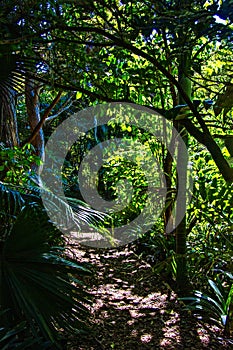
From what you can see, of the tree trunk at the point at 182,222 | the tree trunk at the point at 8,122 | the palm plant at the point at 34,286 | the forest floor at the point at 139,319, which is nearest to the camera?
the palm plant at the point at 34,286

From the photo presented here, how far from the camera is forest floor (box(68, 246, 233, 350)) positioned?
7.71ft

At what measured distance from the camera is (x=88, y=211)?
2.50 metres

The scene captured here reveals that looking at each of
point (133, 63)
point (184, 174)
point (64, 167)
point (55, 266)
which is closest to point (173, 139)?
point (184, 174)

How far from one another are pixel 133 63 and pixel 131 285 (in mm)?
2172

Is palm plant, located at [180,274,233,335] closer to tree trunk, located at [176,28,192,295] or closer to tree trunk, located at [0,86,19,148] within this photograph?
tree trunk, located at [176,28,192,295]

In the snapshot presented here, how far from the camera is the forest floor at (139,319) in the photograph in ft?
7.71

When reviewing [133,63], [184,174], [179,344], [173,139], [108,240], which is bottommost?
[179,344]

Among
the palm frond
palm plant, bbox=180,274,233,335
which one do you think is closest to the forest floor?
palm plant, bbox=180,274,233,335

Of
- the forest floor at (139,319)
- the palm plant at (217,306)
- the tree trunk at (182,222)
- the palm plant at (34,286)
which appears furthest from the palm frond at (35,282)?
the tree trunk at (182,222)

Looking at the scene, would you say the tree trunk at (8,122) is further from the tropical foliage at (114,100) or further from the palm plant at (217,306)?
the palm plant at (217,306)

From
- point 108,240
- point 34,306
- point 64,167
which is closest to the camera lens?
point 34,306

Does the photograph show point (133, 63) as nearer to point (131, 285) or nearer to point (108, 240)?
point (131, 285)

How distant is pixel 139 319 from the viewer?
110 inches

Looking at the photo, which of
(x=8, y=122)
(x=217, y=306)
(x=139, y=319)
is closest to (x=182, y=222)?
(x=217, y=306)
